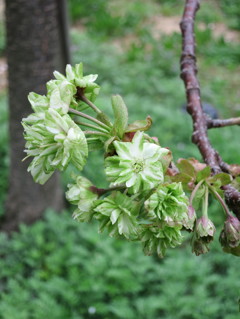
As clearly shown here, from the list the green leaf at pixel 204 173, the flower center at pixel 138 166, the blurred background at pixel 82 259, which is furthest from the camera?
the blurred background at pixel 82 259

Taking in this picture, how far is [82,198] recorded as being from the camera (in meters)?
0.81

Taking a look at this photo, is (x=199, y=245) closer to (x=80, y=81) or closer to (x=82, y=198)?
(x=82, y=198)

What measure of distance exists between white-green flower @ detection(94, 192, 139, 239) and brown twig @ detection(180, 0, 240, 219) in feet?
0.57

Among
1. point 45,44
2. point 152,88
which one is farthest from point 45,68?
point 152,88

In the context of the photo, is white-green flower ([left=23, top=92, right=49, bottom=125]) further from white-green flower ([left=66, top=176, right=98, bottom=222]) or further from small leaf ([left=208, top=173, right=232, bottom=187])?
small leaf ([left=208, top=173, right=232, bottom=187])

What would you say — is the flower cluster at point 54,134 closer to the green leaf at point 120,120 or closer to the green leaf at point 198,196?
the green leaf at point 120,120

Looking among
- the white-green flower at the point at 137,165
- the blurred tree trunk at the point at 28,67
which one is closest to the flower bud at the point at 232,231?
the white-green flower at the point at 137,165

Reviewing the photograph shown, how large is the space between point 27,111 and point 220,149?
1.74 metres

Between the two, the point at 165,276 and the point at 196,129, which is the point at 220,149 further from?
the point at 196,129

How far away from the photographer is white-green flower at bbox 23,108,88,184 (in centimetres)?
68

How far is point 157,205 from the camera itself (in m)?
0.68

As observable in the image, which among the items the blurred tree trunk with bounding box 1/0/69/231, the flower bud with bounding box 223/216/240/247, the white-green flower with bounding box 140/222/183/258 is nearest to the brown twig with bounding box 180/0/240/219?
the flower bud with bounding box 223/216/240/247

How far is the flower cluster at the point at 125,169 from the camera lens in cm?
68

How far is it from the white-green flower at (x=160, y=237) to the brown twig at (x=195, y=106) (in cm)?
12
